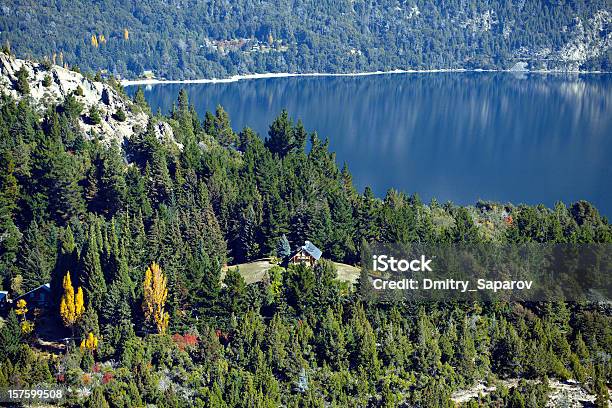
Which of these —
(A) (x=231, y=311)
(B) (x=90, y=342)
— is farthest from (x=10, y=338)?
(A) (x=231, y=311)

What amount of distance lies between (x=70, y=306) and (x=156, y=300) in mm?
7099

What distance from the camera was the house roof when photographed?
79.2 m

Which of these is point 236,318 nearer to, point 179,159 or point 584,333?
point 584,333

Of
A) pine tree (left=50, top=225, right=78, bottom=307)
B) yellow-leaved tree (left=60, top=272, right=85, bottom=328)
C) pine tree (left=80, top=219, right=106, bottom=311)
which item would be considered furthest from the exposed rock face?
yellow-leaved tree (left=60, top=272, right=85, bottom=328)

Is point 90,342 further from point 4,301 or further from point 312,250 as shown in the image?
point 312,250

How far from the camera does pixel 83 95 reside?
109375mm

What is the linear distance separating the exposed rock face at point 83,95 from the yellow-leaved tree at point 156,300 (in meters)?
45.0

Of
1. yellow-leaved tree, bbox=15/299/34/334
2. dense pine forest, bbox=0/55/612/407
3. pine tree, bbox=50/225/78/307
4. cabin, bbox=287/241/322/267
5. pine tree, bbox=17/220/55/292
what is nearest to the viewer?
dense pine forest, bbox=0/55/612/407

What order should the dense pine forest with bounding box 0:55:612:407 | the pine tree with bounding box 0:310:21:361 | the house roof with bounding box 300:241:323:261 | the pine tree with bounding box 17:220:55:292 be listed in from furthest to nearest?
the house roof with bounding box 300:241:323:261 → the pine tree with bounding box 17:220:55:292 → the pine tree with bounding box 0:310:21:361 → the dense pine forest with bounding box 0:55:612:407

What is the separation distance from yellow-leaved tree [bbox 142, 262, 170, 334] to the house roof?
18.8 meters

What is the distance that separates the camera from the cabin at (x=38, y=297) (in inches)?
2790

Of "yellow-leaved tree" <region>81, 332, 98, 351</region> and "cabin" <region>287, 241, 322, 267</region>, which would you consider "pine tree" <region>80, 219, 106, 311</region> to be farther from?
"cabin" <region>287, 241, 322, 267</region>

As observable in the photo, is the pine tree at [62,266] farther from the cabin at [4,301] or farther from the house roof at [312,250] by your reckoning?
the house roof at [312,250]

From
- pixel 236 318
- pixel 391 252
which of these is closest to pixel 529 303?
pixel 391 252
